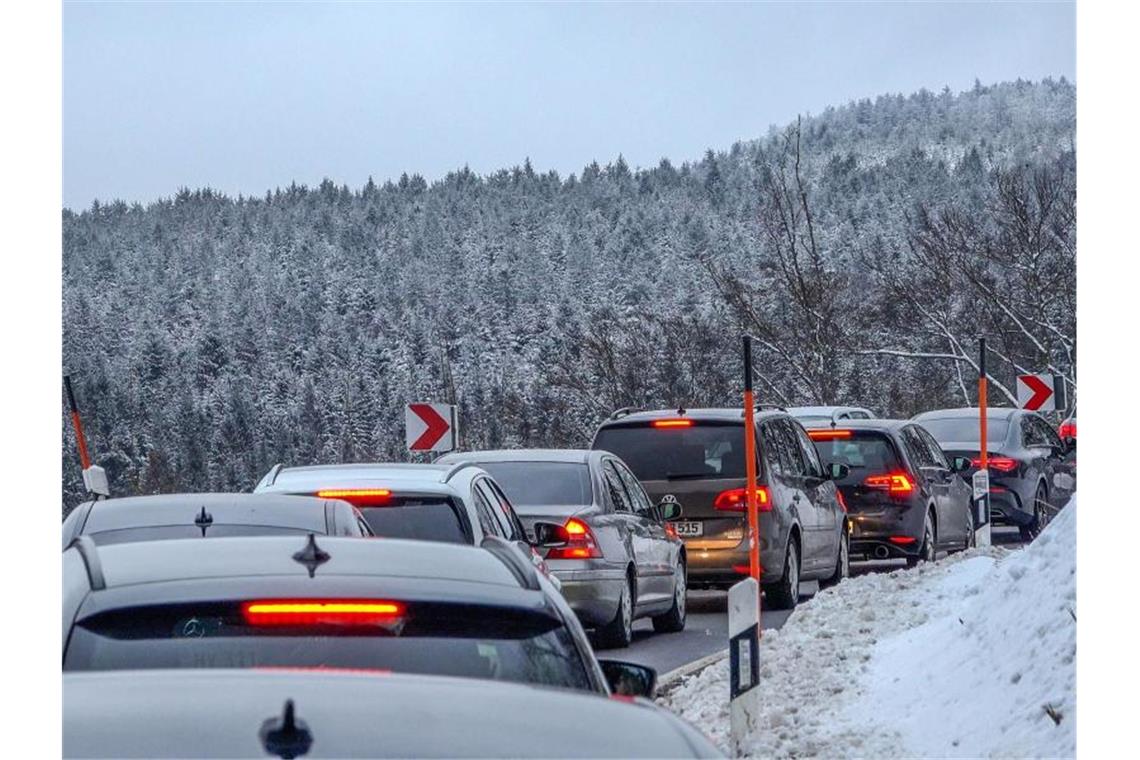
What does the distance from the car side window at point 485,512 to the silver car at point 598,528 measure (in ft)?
8.27

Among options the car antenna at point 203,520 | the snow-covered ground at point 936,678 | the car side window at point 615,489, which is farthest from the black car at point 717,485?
the car antenna at point 203,520

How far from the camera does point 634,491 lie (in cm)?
1625

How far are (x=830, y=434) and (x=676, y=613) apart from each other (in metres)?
5.93

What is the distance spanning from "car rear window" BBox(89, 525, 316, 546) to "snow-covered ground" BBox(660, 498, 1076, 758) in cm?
233

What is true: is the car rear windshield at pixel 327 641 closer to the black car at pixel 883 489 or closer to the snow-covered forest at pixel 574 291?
the black car at pixel 883 489

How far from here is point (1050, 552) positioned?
10.1 m

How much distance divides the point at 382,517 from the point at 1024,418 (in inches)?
705

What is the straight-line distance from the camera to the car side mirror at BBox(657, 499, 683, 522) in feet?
53.9

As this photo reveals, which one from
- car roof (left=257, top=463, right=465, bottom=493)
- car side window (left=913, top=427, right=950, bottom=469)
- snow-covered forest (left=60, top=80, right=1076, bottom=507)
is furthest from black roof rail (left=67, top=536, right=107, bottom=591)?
snow-covered forest (left=60, top=80, right=1076, bottom=507)

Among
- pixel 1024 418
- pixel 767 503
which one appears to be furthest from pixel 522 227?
pixel 767 503

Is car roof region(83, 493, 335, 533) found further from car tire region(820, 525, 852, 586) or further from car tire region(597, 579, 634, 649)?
car tire region(820, 525, 852, 586)

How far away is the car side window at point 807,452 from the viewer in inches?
767

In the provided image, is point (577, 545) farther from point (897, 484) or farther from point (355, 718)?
point (355, 718)

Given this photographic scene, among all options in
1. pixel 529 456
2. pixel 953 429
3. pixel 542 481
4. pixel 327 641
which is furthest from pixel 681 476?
pixel 327 641
